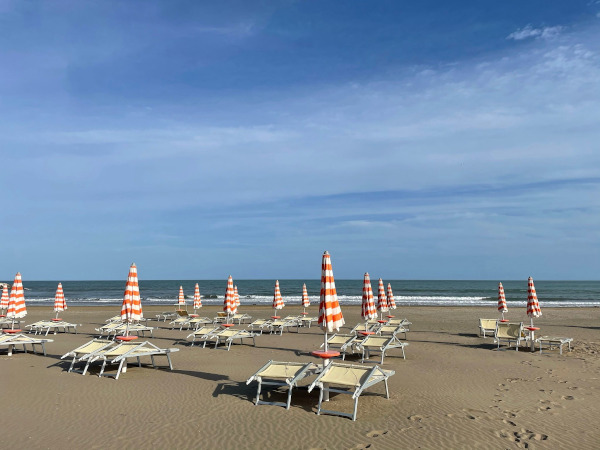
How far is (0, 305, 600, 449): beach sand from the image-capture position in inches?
211

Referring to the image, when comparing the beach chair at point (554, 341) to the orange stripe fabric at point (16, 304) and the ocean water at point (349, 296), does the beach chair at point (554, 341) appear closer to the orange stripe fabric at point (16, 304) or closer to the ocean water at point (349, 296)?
the orange stripe fabric at point (16, 304)

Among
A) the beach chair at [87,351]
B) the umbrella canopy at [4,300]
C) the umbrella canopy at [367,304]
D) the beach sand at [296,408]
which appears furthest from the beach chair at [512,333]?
the umbrella canopy at [4,300]

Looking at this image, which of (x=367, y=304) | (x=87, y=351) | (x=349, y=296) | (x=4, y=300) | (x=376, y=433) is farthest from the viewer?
(x=349, y=296)

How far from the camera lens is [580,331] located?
57.7ft

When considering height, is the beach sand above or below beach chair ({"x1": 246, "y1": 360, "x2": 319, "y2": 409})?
below

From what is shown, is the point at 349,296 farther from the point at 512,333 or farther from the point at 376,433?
the point at 376,433

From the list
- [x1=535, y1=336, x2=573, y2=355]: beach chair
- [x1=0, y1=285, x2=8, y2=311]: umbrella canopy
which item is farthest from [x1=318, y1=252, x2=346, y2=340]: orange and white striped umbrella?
[x1=0, y1=285, x2=8, y2=311]: umbrella canopy

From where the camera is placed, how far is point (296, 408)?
21.5ft

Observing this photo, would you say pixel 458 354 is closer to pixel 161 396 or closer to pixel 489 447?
pixel 489 447

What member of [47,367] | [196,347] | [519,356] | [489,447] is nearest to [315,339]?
[196,347]

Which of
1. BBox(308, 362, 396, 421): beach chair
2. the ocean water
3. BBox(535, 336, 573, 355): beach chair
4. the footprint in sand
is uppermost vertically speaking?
BBox(308, 362, 396, 421): beach chair

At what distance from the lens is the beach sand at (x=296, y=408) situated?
5363 millimetres

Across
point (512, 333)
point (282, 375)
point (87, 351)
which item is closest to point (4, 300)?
point (87, 351)

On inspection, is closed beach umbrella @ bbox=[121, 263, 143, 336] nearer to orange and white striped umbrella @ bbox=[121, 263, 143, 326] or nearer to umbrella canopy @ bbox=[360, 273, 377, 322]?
orange and white striped umbrella @ bbox=[121, 263, 143, 326]
